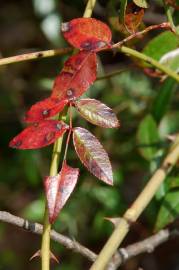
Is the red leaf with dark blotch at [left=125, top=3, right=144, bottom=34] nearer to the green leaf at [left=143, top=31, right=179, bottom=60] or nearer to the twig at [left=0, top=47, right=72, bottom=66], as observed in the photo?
the twig at [left=0, top=47, right=72, bottom=66]

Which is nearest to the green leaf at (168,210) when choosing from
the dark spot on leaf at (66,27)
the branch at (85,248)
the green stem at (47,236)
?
the branch at (85,248)

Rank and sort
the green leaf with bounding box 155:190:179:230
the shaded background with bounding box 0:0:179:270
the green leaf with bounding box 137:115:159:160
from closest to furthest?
the green leaf with bounding box 155:190:179:230, the green leaf with bounding box 137:115:159:160, the shaded background with bounding box 0:0:179:270

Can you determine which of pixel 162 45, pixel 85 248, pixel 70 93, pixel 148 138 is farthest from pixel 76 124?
pixel 70 93

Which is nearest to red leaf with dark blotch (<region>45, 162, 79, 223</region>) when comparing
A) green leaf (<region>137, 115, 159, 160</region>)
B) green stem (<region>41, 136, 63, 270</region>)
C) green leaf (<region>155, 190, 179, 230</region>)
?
green stem (<region>41, 136, 63, 270</region>)

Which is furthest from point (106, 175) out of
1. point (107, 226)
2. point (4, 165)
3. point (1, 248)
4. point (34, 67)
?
point (1, 248)

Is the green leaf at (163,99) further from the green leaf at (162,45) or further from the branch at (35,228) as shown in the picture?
the branch at (35,228)

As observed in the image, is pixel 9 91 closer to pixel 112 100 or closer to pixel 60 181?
pixel 112 100
